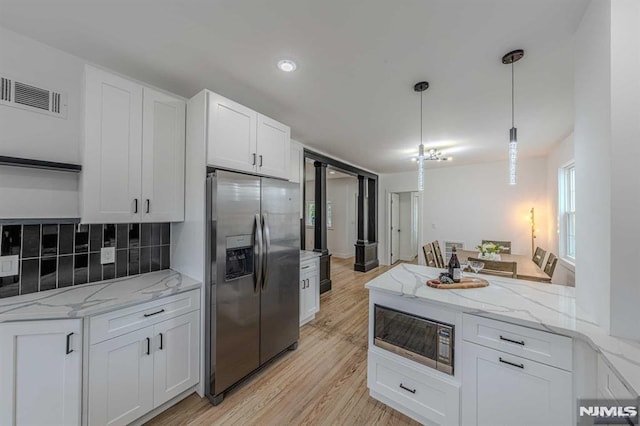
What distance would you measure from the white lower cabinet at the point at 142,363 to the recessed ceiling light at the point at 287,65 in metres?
1.94

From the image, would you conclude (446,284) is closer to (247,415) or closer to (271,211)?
(271,211)

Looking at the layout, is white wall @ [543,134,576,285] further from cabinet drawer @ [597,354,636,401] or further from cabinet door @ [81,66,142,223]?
cabinet door @ [81,66,142,223]

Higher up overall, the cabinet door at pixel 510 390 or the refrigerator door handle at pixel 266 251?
the refrigerator door handle at pixel 266 251

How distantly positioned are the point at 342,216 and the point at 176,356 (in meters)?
6.22

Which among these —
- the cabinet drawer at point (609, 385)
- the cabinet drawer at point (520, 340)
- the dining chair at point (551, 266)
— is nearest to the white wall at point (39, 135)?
the cabinet drawer at point (520, 340)

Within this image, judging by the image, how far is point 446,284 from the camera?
1.80 metres

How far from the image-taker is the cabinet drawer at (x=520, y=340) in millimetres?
1216

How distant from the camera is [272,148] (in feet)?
8.04

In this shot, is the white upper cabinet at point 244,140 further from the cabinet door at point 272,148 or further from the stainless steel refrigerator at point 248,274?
the stainless steel refrigerator at point 248,274

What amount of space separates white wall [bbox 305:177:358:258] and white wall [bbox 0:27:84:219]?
602 cm

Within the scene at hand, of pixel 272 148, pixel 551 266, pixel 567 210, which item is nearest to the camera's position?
pixel 272 148

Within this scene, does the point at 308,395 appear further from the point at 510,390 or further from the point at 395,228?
the point at 395,228

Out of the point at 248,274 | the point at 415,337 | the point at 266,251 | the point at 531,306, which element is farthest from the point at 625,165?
the point at 248,274

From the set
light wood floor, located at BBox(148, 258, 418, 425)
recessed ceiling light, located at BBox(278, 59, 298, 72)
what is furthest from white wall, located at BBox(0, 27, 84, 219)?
light wood floor, located at BBox(148, 258, 418, 425)
